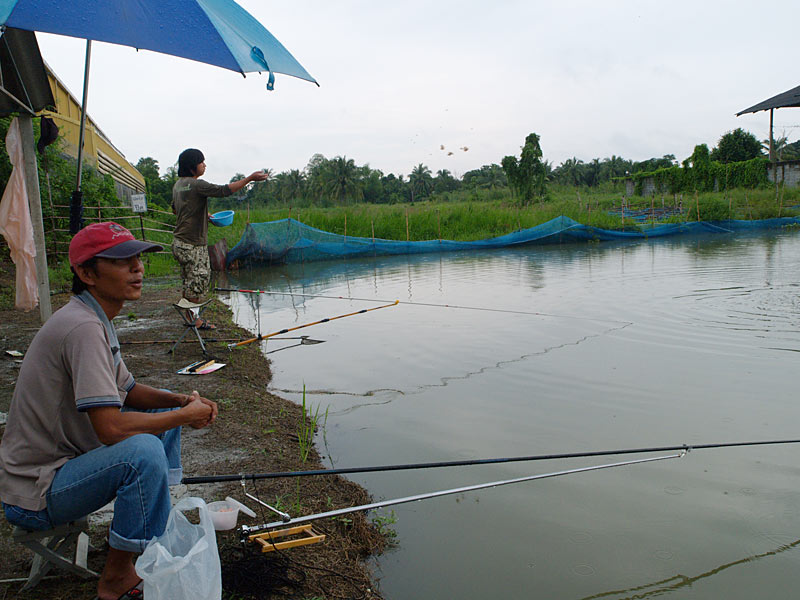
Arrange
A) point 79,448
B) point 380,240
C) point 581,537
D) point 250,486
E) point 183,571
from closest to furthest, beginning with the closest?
point 183,571, point 79,448, point 581,537, point 250,486, point 380,240

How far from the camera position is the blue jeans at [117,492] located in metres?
1.85

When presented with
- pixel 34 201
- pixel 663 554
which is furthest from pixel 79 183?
pixel 663 554

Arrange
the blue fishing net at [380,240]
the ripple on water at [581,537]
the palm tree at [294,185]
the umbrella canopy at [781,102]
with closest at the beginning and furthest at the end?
the ripple on water at [581,537] → the blue fishing net at [380,240] → the umbrella canopy at [781,102] → the palm tree at [294,185]

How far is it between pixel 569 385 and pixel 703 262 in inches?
395

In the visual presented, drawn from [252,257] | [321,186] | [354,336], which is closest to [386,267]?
[252,257]

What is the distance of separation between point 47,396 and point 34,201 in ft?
13.5

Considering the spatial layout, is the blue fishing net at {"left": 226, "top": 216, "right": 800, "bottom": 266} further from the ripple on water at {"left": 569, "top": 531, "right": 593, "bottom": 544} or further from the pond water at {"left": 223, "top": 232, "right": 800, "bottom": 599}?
the ripple on water at {"left": 569, "top": 531, "right": 593, "bottom": 544}

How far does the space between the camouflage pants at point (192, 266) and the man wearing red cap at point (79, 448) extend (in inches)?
167

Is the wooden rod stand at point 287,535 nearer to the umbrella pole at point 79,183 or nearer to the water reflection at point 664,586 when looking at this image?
the water reflection at point 664,586

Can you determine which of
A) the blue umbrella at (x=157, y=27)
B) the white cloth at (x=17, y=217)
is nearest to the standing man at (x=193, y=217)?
the white cloth at (x=17, y=217)

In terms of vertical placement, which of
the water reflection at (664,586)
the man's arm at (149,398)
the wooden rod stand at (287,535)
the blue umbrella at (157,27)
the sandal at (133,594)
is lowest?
the water reflection at (664,586)

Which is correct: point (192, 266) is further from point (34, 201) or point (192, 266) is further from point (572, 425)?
point (572, 425)

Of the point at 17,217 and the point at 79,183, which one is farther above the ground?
the point at 79,183

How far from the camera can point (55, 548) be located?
2.17 metres
